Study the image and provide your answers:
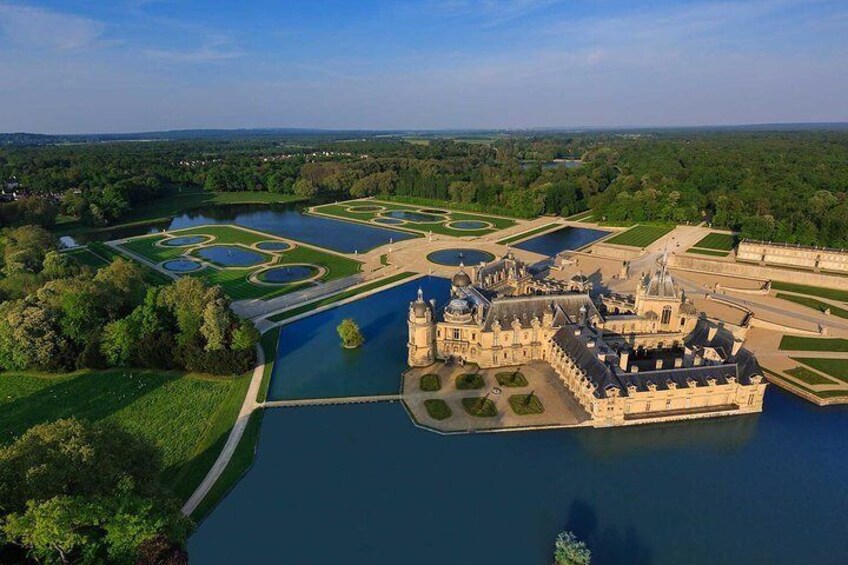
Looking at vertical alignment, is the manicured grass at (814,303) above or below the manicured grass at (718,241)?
below

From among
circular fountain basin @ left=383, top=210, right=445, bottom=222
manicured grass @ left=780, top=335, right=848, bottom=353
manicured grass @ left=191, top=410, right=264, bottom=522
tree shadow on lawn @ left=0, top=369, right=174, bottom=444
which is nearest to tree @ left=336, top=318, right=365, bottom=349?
manicured grass @ left=191, top=410, right=264, bottom=522

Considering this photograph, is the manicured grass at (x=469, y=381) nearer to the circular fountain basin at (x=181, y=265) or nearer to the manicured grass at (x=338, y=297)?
the manicured grass at (x=338, y=297)

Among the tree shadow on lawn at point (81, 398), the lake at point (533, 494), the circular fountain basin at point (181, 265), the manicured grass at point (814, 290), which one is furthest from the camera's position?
the circular fountain basin at point (181, 265)

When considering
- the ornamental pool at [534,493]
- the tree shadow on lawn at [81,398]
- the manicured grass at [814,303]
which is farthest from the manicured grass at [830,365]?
the tree shadow on lawn at [81,398]

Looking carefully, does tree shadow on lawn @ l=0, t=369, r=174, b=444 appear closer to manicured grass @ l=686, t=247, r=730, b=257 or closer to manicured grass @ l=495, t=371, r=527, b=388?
manicured grass @ l=495, t=371, r=527, b=388

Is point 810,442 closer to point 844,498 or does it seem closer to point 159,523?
point 844,498

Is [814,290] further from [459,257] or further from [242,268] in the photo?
[242,268]

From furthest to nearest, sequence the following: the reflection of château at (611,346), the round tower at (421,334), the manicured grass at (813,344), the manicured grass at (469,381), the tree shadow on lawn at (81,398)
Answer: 1. the manicured grass at (813,344)
2. the round tower at (421,334)
3. the manicured grass at (469,381)
4. the tree shadow on lawn at (81,398)
5. the reflection of château at (611,346)
